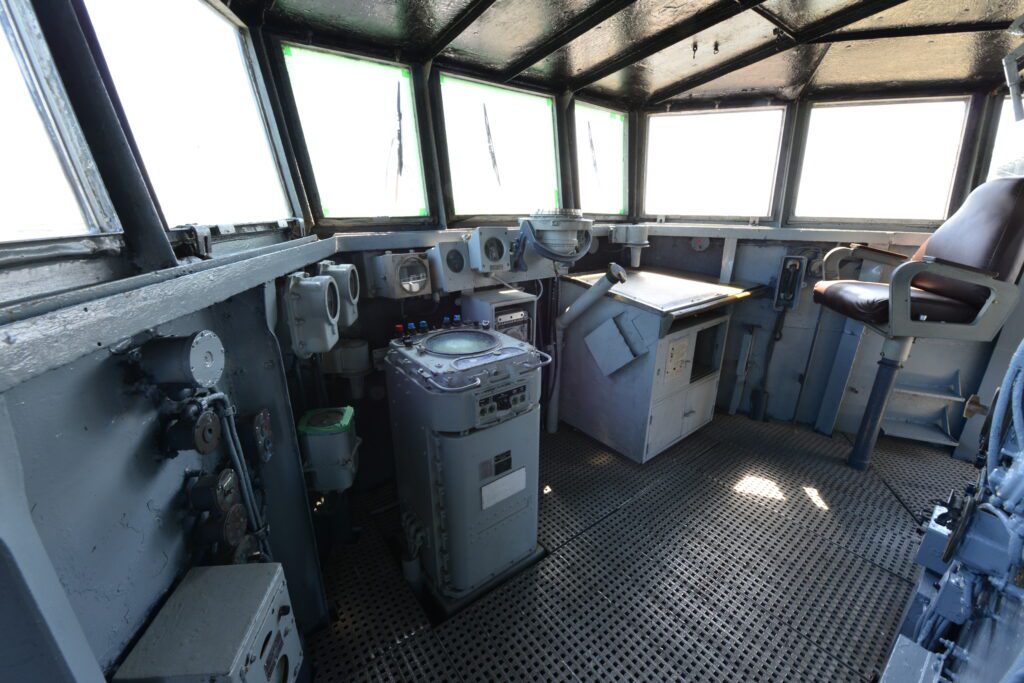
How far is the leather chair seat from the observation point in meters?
1.98

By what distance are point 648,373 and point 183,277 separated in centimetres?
219

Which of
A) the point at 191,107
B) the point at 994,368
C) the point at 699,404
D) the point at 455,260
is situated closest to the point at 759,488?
the point at 699,404

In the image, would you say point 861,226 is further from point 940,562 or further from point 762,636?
point 762,636

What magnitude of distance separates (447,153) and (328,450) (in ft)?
6.08

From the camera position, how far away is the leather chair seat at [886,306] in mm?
1984

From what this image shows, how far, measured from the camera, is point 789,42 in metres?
2.24

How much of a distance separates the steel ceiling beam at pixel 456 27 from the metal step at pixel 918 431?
12.0ft

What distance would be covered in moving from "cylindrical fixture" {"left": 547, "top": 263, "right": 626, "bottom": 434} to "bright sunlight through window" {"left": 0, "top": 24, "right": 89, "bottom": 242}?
2114 millimetres

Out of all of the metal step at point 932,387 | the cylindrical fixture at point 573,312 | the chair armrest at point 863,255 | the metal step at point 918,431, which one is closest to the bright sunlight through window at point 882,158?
the chair armrest at point 863,255

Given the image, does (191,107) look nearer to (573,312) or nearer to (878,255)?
(573,312)

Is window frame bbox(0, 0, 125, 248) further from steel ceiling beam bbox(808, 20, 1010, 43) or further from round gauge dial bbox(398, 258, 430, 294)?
steel ceiling beam bbox(808, 20, 1010, 43)

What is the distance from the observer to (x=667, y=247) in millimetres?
3500

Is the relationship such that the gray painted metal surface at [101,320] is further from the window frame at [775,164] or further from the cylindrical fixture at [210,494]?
the window frame at [775,164]

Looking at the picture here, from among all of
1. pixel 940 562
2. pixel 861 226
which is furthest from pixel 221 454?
pixel 861 226
